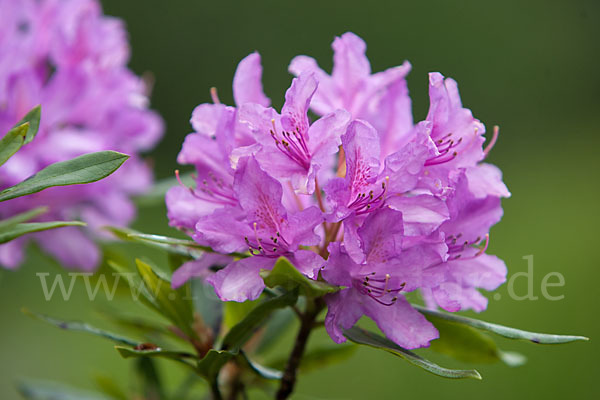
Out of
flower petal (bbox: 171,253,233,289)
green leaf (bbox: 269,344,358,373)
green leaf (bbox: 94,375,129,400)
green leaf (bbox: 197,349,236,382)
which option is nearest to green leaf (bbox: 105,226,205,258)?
flower petal (bbox: 171,253,233,289)

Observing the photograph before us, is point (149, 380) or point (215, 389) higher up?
Result: point (215, 389)

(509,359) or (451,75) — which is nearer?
(509,359)

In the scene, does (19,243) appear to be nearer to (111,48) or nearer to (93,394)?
(93,394)

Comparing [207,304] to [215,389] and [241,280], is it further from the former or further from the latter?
[241,280]

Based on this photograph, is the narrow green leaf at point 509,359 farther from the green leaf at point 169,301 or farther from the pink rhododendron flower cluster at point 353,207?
the green leaf at point 169,301

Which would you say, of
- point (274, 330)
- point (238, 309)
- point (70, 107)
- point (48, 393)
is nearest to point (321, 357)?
point (274, 330)

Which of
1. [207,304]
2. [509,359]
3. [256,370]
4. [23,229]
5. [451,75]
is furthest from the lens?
[451,75]
